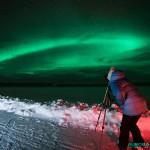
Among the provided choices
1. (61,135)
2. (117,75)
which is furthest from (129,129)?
(61,135)

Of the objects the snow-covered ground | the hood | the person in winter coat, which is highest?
the hood

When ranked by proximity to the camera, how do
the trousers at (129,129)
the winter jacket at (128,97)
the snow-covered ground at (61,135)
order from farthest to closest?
the snow-covered ground at (61,135)
the trousers at (129,129)
the winter jacket at (128,97)

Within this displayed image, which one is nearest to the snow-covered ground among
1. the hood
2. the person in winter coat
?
the person in winter coat

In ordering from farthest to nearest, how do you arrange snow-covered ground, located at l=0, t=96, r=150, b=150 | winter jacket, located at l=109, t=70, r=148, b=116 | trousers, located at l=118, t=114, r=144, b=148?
snow-covered ground, located at l=0, t=96, r=150, b=150 < trousers, located at l=118, t=114, r=144, b=148 < winter jacket, located at l=109, t=70, r=148, b=116

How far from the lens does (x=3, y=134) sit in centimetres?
462

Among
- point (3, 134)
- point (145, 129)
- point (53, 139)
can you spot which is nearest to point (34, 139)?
point (53, 139)

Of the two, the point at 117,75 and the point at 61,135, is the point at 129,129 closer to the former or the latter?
the point at 117,75

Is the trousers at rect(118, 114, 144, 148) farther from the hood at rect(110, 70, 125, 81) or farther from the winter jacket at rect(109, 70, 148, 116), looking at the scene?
the hood at rect(110, 70, 125, 81)

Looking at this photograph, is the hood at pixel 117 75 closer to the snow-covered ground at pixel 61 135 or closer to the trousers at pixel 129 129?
the trousers at pixel 129 129

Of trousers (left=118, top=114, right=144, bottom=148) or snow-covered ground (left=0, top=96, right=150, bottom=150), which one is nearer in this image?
trousers (left=118, top=114, right=144, bottom=148)

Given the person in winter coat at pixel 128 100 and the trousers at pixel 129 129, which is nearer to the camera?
the person in winter coat at pixel 128 100

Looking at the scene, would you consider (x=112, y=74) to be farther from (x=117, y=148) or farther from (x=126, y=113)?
(x=117, y=148)

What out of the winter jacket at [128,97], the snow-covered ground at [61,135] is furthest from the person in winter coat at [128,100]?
the snow-covered ground at [61,135]

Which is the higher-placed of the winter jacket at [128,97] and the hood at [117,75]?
the hood at [117,75]
